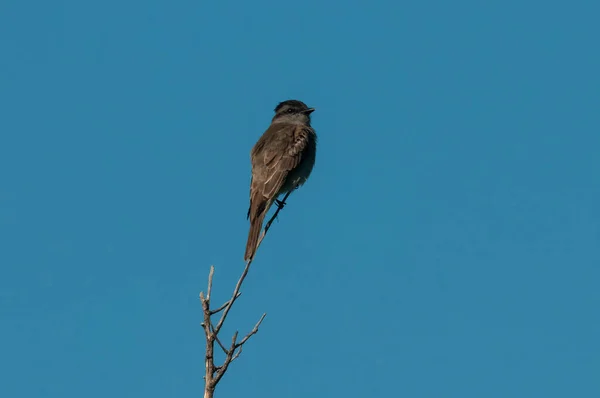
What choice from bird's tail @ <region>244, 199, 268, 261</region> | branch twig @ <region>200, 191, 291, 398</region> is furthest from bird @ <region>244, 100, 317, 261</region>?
branch twig @ <region>200, 191, 291, 398</region>

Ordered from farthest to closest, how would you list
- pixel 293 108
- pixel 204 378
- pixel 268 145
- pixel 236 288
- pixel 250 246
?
pixel 293 108 < pixel 268 145 < pixel 250 246 < pixel 236 288 < pixel 204 378

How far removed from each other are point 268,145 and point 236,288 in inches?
290

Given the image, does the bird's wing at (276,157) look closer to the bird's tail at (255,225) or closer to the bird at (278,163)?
the bird at (278,163)

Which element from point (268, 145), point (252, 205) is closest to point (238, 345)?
point (252, 205)

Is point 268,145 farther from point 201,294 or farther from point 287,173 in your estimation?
point 201,294

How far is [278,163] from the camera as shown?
13.6 meters

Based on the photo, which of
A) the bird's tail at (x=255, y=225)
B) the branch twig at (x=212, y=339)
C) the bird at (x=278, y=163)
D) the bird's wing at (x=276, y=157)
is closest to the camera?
the branch twig at (x=212, y=339)

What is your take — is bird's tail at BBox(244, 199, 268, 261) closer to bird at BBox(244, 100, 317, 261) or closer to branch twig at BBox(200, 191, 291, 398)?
bird at BBox(244, 100, 317, 261)

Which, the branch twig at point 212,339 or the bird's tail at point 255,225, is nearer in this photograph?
the branch twig at point 212,339

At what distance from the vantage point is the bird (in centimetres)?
Answer: 1315

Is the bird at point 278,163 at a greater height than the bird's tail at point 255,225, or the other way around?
the bird at point 278,163

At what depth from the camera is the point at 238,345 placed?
6.91 m

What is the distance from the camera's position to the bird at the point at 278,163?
13.1 metres

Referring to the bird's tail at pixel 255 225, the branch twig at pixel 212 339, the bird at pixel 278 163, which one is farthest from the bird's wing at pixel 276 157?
the branch twig at pixel 212 339
